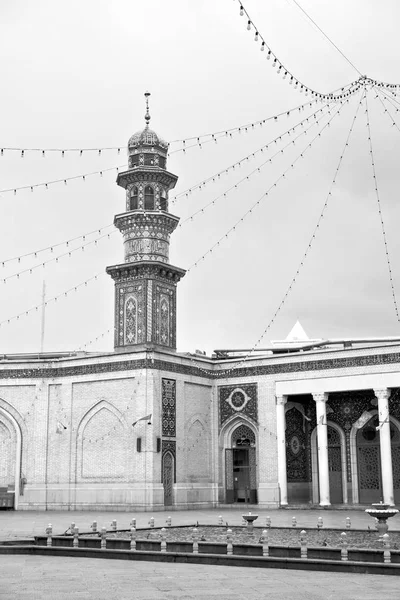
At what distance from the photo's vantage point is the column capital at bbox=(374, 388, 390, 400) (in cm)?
2692

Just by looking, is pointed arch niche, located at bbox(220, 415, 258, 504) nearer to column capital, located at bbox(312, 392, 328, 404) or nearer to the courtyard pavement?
column capital, located at bbox(312, 392, 328, 404)

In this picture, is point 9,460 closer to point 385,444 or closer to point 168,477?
point 168,477

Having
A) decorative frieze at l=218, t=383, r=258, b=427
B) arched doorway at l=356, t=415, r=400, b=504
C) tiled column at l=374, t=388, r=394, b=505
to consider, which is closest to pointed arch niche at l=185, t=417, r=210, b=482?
decorative frieze at l=218, t=383, r=258, b=427

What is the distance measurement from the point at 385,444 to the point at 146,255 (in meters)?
10.5

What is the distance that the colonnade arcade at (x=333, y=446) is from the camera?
28.2 meters

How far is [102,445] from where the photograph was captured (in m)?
28.6

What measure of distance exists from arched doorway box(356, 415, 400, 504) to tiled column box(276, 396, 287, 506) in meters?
2.61

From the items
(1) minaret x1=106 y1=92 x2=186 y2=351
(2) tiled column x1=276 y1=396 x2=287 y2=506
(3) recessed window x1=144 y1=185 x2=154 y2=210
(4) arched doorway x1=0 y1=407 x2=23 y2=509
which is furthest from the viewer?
(3) recessed window x1=144 y1=185 x2=154 y2=210

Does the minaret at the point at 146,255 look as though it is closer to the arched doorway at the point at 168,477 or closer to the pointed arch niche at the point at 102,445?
the pointed arch niche at the point at 102,445

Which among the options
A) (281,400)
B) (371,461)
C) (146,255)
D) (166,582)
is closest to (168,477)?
(281,400)

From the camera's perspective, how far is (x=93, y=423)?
95.2 feet

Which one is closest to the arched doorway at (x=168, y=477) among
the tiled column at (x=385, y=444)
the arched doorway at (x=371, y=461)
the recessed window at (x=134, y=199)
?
the arched doorway at (x=371, y=461)

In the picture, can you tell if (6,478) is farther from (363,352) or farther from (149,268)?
(363,352)

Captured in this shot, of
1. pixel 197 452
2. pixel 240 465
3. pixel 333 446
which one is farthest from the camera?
pixel 240 465
